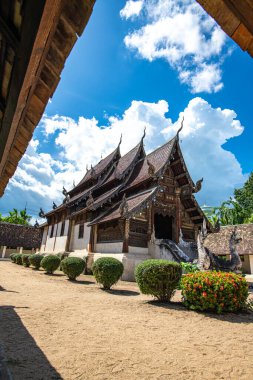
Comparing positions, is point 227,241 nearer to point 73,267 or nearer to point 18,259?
point 73,267

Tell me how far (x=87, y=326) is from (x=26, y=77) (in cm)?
505

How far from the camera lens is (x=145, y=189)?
1584 cm

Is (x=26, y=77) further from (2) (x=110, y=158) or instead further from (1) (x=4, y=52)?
(2) (x=110, y=158)

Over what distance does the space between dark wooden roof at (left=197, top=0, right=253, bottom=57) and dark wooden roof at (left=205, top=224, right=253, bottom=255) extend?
24433 mm

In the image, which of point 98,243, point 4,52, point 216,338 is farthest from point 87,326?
point 98,243

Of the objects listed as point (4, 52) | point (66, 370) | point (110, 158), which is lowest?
point (66, 370)

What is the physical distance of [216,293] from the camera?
698 centimetres

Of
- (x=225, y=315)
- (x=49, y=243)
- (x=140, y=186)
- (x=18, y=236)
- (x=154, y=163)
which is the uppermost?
(x=154, y=163)

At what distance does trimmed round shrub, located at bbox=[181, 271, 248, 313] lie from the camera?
22.9 feet

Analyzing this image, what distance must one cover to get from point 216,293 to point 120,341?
11.8ft

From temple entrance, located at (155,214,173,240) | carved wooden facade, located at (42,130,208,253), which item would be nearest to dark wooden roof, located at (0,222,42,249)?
carved wooden facade, located at (42,130,208,253)

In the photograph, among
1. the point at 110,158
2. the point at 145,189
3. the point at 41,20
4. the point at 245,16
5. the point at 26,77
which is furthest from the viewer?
the point at 110,158

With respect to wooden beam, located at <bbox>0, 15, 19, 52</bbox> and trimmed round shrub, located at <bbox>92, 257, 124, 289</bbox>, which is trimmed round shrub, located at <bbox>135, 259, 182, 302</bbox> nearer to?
trimmed round shrub, located at <bbox>92, 257, 124, 289</bbox>

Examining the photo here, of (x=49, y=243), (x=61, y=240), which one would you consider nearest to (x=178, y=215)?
(x=61, y=240)
